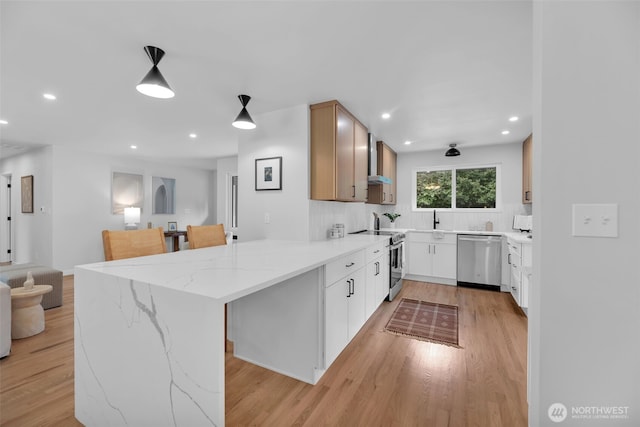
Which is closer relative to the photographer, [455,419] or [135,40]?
[455,419]

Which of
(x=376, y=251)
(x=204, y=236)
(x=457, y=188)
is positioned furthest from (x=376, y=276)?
(x=457, y=188)

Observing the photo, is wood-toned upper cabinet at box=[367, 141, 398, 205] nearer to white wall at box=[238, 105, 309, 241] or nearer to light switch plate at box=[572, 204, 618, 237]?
white wall at box=[238, 105, 309, 241]

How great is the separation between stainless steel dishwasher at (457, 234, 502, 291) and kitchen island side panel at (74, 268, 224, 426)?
4186mm

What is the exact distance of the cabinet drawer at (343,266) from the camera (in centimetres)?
192

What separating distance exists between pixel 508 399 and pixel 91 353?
2.43 m

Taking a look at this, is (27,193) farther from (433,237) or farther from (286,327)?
(433,237)

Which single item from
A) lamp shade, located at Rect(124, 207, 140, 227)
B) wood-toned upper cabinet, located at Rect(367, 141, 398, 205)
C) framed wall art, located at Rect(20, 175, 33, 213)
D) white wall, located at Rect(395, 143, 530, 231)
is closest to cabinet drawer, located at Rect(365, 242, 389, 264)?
wood-toned upper cabinet, located at Rect(367, 141, 398, 205)

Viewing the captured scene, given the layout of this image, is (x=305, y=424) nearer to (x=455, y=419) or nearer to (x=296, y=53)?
(x=455, y=419)

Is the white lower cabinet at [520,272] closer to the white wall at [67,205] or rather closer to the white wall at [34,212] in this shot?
the white wall at [67,205]

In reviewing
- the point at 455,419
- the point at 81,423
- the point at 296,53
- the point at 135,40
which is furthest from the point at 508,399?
the point at 135,40

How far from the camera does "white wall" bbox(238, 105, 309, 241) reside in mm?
2805

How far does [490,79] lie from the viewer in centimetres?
225

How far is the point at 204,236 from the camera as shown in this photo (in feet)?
8.85

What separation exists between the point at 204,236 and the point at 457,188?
4310 mm
